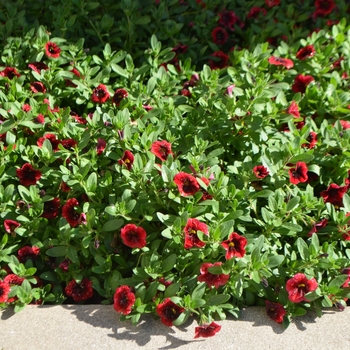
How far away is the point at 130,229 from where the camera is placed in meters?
2.10

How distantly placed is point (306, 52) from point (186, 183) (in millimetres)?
1240

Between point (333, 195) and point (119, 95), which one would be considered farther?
point (119, 95)

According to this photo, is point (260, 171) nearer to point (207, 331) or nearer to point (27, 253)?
point (207, 331)

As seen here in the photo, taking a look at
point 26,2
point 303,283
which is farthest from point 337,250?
point 26,2

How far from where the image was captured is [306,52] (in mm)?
2959

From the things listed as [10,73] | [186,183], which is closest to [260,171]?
[186,183]

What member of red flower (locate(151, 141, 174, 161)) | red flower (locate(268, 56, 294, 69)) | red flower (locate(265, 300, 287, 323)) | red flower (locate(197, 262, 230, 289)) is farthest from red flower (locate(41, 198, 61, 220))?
red flower (locate(268, 56, 294, 69))

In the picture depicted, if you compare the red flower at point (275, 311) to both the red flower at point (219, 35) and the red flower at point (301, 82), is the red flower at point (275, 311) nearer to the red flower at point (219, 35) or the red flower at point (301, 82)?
the red flower at point (301, 82)

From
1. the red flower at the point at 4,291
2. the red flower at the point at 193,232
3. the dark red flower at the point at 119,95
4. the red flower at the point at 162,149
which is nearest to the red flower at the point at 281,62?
the dark red flower at the point at 119,95

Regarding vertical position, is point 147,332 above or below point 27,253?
below

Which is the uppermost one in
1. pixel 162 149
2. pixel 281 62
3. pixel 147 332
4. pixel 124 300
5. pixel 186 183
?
pixel 281 62

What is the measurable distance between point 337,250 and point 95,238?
36.8 inches

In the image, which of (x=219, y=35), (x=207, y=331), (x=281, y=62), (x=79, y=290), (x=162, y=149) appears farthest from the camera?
(x=219, y=35)

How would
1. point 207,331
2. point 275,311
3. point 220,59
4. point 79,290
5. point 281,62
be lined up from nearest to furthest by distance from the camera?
point 207,331 → point 275,311 → point 79,290 → point 281,62 → point 220,59
